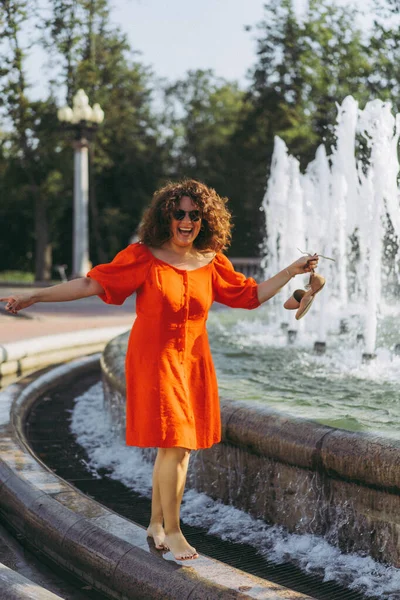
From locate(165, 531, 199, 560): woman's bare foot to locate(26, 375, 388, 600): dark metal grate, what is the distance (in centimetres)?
52

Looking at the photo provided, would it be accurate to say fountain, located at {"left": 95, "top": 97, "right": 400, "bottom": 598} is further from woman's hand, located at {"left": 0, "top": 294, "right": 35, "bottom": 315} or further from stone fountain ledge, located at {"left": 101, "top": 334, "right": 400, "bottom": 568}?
woman's hand, located at {"left": 0, "top": 294, "right": 35, "bottom": 315}

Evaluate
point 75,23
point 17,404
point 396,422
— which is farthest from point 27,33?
point 396,422

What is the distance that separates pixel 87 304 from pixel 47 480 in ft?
49.0

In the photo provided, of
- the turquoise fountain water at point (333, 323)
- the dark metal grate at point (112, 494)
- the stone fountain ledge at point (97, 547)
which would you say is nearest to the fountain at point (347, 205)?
the turquoise fountain water at point (333, 323)

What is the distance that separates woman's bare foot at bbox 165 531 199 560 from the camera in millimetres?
3201

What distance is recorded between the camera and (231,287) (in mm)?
3473

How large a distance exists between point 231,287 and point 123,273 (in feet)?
1.54

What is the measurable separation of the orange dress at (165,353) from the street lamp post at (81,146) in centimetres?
1767

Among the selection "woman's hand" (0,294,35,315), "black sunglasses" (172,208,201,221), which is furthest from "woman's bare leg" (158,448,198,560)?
"black sunglasses" (172,208,201,221)

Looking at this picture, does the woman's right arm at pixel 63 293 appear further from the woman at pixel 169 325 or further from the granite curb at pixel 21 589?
the granite curb at pixel 21 589

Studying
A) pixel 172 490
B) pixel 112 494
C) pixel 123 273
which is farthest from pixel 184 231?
pixel 112 494

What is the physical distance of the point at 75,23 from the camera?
28797mm

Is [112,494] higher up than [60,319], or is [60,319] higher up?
[60,319]

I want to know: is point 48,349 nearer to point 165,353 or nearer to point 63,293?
point 63,293
